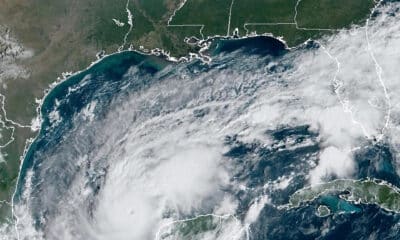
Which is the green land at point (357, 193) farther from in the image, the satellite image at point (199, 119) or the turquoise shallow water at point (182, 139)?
the turquoise shallow water at point (182, 139)

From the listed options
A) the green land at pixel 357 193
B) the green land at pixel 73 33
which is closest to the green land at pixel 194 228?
the green land at pixel 357 193

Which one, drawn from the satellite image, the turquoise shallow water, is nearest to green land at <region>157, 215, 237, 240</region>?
the satellite image

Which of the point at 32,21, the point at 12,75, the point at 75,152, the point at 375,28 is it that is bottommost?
the point at 75,152

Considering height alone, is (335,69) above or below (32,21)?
below

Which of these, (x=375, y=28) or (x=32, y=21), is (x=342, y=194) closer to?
(x=375, y=28)

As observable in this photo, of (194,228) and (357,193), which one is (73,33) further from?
(357,193)

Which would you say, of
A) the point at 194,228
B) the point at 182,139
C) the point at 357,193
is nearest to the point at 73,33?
the point at 182,139

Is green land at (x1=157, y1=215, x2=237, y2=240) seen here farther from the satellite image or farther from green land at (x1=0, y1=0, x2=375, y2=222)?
green land at (x1=0, y1=0, x2=375, y2=222)

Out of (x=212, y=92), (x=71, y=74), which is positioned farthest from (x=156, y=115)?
(x=71, y=74)
